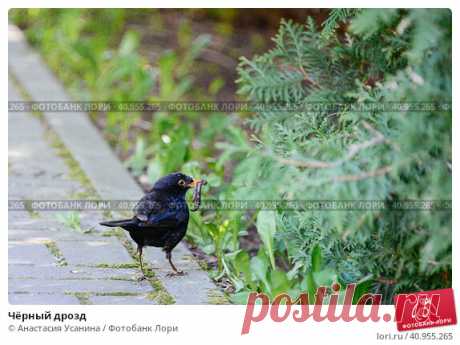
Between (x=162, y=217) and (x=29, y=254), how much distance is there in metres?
0.63

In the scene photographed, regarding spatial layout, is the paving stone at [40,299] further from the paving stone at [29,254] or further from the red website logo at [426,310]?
the red website logo at [426,310]

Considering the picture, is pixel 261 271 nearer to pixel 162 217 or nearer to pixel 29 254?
pixel 162 217

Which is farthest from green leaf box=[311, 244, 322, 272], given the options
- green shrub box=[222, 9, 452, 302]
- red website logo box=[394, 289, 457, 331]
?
red website logo box=[394, 289, 457, 331]

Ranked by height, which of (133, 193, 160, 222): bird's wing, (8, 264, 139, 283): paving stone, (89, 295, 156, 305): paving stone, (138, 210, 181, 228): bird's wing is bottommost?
(8, 264, 139, 283): paving stone

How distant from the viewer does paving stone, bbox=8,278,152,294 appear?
3330 mm

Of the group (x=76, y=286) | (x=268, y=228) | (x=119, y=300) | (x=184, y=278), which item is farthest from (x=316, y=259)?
(x=76, y=286)

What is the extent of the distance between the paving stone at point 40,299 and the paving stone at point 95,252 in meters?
0.36

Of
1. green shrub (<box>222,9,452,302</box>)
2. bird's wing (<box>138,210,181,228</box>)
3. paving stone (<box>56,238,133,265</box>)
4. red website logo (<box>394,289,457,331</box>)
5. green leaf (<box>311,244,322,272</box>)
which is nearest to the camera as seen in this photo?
green shrub (<box>222,9,452,302</box>)

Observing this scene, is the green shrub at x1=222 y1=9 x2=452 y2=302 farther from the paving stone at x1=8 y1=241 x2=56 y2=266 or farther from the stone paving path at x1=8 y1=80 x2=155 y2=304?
the paving stone at x1=8 y1=241 x2=56 y2=266

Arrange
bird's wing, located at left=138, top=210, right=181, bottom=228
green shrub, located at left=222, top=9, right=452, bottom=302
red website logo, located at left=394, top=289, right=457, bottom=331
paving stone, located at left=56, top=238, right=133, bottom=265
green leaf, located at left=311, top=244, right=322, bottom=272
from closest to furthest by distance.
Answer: green shrub, located at left=222, top=9, right=452, bottom=302, red website logo, located at left=394, top=289, right=457, bottom=331, green leaf, located at left=311, top=244, right=322, bottom=272, bird's wing, located at left=138, top=210, right=181, bottom=228, paving stone, located at left=56, top=238, right=133, bottom=265

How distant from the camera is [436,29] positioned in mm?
2602

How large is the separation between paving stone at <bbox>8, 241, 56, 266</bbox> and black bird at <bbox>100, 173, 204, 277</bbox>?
1.25 ft

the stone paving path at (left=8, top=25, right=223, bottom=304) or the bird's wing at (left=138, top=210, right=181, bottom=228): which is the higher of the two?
the bird's wing at (left=138, top=210, right=181, bottom=228)
